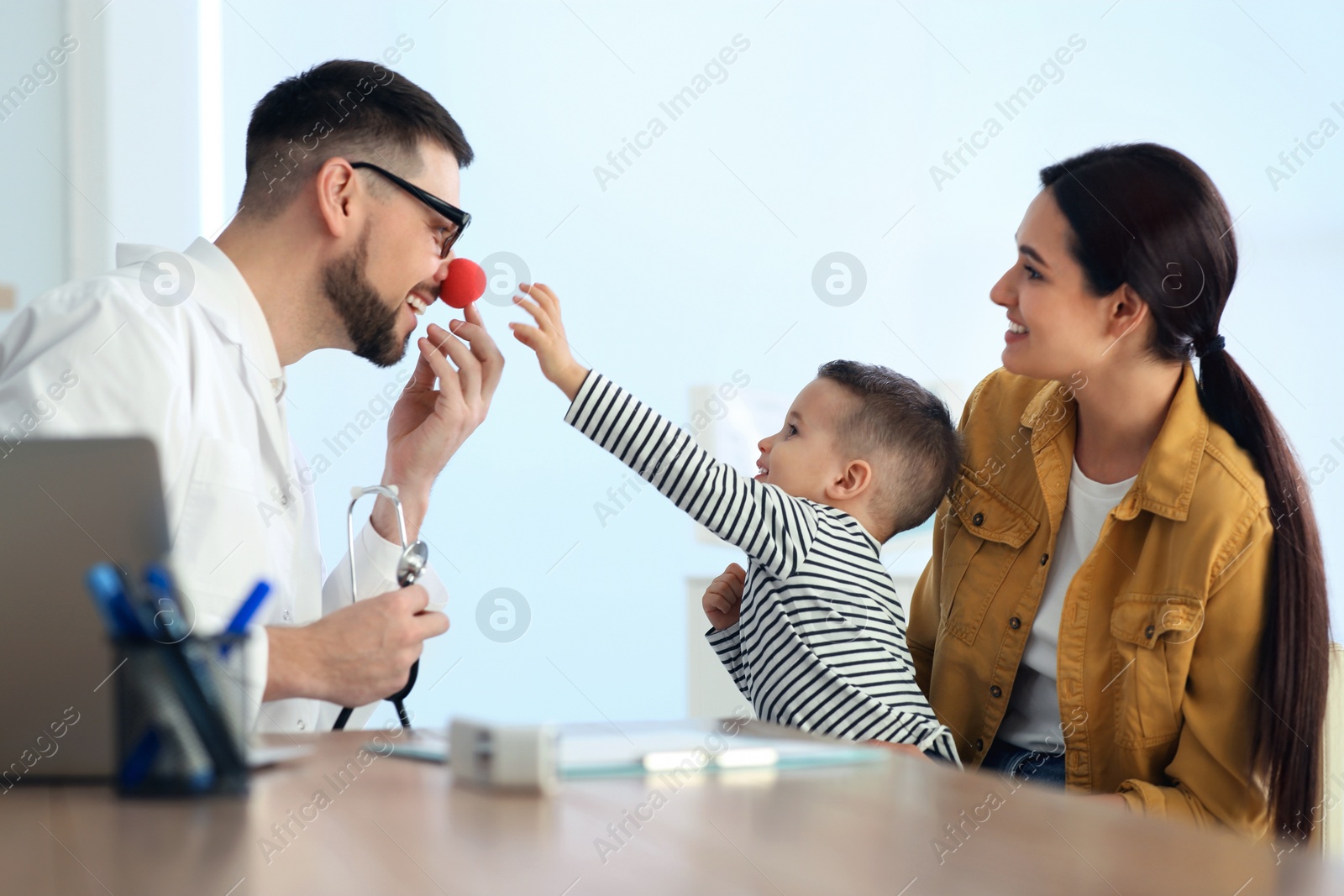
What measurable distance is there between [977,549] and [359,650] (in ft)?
3.19

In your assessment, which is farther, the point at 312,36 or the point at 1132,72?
the point at 312,36

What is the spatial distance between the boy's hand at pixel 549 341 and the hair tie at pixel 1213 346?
0.86 meters

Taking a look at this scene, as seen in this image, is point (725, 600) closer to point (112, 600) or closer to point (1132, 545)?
point (1132, 545)

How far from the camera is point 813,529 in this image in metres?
1.52

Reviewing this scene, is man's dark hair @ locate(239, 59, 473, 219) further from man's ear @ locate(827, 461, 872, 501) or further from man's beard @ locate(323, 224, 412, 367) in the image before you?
man's ear @ locate(827, 461, 872, 501)

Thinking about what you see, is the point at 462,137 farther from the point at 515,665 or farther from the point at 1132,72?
the point at 1132,72

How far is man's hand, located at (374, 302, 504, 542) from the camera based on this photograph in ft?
5.62

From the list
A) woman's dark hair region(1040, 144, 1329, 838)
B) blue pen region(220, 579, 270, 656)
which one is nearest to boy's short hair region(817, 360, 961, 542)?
woman's dark hair region(1040, 144, 1329, 838)

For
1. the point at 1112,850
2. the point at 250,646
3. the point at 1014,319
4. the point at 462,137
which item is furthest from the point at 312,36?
the point at 1112,850

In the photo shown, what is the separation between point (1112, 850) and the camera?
0.57 metres

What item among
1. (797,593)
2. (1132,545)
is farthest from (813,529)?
(1132,545)

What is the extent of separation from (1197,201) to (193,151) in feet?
9.30

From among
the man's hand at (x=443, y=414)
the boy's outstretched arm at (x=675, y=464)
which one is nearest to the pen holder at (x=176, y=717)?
the boy's outstretched arm at (x=675, y=464)

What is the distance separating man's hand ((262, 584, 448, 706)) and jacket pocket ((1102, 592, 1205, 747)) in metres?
0.88
